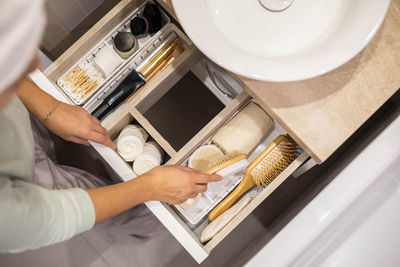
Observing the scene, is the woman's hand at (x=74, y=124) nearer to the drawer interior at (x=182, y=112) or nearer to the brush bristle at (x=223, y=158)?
the brush bristle at (x=223, y=158)

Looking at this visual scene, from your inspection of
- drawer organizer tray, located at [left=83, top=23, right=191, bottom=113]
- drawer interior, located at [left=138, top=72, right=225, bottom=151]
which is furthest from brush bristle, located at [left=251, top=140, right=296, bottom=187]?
drawer interior, located at [left=138, top=72, right=225, bottom=151]

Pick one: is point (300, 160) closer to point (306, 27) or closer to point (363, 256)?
point (306, 27)

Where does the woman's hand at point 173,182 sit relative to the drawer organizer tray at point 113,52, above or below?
below

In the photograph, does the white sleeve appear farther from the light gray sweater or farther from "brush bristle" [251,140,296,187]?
"brush bristle" [251,140,296,187]

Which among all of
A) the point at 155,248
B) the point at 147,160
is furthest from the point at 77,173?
the point at 155,248

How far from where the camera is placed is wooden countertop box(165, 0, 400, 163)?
0.67 meters

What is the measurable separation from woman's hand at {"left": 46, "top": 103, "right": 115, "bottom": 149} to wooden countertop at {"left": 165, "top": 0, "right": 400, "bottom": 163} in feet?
1.13

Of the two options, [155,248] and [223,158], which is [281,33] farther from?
[155,248]

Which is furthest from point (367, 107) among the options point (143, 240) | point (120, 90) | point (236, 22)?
point (143, 240)

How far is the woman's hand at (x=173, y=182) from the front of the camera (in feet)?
2.22

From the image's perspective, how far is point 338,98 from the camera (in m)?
0.68

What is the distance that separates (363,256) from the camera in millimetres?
1064

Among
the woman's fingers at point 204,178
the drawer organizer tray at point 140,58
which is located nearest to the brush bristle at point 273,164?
the woman's fingers at point 204,178

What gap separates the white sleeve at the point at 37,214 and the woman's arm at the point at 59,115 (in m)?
0.17
